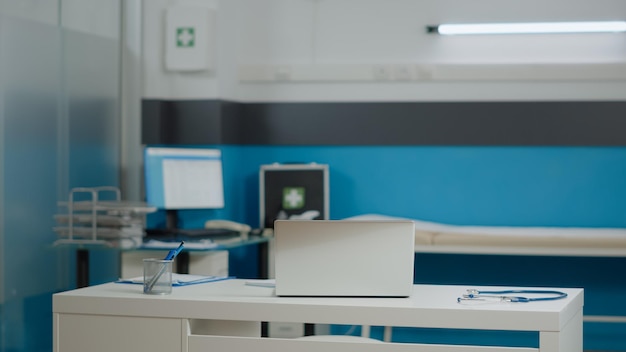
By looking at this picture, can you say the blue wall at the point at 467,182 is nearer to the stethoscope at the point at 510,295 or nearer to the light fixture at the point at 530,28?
the light fixture at the point at 530,28

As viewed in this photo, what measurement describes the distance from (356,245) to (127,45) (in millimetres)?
3250

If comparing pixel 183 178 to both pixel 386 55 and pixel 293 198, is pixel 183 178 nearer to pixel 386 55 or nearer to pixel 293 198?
pixel 293 198

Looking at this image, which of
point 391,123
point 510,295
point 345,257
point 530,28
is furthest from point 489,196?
point 345,257

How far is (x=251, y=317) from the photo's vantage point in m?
2.45

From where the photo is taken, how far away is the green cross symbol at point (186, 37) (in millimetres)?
5176

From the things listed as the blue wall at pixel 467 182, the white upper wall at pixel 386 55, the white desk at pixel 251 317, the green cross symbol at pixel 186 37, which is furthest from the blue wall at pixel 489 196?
the white desk at pixel 251 317

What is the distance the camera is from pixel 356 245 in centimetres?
243

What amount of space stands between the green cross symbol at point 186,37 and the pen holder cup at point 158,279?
273cm

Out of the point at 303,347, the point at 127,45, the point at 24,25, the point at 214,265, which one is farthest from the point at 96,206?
the point at 303,347

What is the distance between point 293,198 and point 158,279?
2649mm

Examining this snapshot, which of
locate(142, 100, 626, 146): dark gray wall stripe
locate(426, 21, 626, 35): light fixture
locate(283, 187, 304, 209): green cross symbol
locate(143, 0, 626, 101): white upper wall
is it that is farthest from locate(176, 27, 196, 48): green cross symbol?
locate(426, 21, 626, 35): light fixture

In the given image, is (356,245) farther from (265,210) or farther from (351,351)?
(265,210)

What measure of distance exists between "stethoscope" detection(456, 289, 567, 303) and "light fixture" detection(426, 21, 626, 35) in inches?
115

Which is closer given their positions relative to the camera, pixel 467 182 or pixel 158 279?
pixel 158 279
